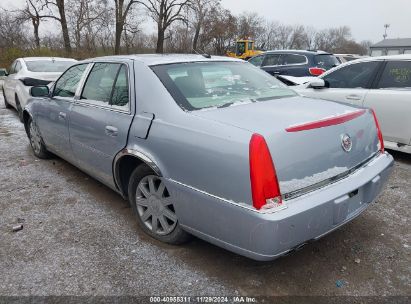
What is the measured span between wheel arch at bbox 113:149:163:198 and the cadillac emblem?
4.51 ft

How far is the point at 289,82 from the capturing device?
7805 millimetres

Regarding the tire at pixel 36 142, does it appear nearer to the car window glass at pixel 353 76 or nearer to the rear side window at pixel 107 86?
the rear side window at pixel 107 86

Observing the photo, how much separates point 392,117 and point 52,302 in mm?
4535

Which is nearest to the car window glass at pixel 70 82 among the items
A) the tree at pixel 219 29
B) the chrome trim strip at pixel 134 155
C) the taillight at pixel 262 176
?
the chrome trim strip at pixel 134 155

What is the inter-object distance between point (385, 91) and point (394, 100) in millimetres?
219

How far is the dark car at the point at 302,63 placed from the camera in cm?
949

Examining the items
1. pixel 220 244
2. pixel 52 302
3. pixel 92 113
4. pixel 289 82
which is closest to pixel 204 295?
pixel 220 244

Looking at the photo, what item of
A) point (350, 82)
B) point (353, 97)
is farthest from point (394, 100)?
point (350, 82)

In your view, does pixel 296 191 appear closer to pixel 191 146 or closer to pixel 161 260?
pixel 191 146

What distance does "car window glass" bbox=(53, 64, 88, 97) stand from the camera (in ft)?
12.6

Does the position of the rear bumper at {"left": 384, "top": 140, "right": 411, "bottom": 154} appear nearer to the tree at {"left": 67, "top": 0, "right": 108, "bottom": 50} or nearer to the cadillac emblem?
the cadillac emblem

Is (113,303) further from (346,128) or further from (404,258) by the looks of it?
(404,258)

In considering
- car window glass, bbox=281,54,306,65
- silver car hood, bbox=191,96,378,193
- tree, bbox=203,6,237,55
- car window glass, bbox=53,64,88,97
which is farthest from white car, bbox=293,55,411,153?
tree, bbox=203,6,237,55

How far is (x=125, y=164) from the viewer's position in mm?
3064
